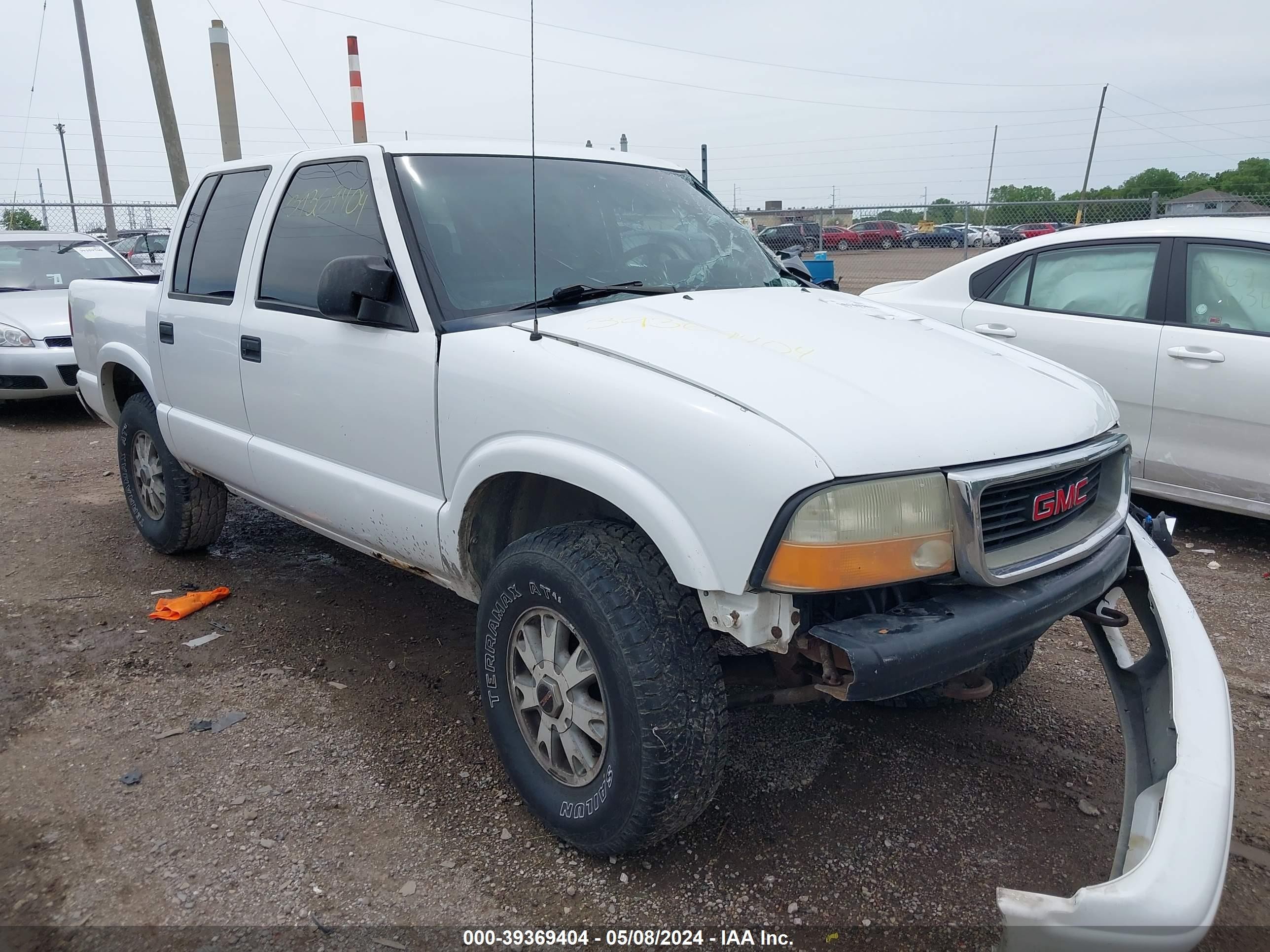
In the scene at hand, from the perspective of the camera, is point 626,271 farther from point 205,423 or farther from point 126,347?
point 126,347

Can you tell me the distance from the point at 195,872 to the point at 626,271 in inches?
85.4

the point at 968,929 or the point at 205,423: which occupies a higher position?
the point at 205,423

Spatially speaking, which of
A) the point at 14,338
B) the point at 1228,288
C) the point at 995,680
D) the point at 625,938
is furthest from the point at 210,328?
the point at 14,338

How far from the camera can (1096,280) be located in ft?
17.1

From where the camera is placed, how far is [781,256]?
4.14 m

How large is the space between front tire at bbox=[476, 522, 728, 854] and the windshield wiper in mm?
754

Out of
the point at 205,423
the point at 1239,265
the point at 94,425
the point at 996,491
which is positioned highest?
the point at 1239,265

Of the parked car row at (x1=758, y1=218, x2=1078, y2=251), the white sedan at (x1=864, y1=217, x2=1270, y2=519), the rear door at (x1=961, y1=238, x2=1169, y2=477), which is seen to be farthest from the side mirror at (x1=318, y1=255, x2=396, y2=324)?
the parked car row at (x1=758, y1=218, x2=1078, y2=251)

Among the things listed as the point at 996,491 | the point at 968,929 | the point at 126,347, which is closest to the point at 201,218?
the point at 126,347

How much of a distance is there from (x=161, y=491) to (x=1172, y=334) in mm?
5112

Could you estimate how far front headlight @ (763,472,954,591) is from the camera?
205 cm

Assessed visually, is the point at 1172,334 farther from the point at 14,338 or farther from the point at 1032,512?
the point at 14,338

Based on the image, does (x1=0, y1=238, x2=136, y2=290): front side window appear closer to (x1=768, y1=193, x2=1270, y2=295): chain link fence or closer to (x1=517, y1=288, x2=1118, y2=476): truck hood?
(x1=517, y1=288, x2=1118, y2=476): truck hood

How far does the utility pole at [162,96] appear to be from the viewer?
40.2ft
